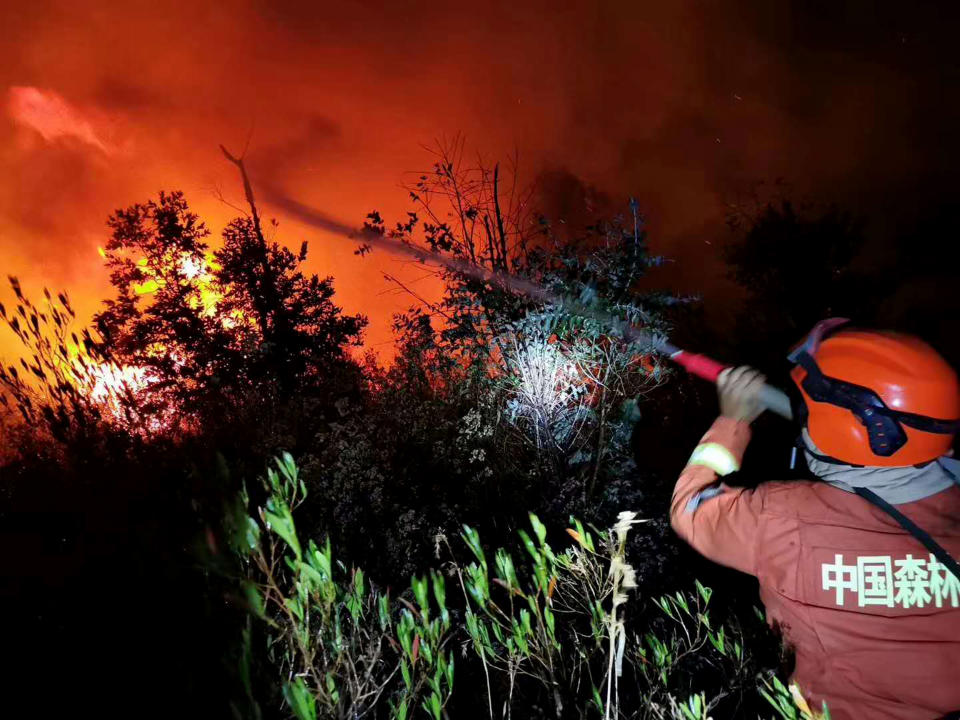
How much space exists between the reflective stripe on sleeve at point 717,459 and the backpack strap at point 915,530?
35 centimetres

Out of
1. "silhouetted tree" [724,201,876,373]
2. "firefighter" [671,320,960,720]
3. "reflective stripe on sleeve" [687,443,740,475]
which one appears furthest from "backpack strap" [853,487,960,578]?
"silhouetted tree" [724,201,876,373]

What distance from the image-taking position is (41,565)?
203 inches

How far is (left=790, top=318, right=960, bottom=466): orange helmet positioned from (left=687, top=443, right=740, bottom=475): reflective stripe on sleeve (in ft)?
0.89

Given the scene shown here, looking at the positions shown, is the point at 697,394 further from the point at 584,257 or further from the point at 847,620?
the point at 847,620

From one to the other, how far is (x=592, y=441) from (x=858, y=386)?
4.54 meters

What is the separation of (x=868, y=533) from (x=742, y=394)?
58 cm

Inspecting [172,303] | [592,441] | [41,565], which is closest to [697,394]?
[592,441]

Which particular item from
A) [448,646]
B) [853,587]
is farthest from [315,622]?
[853,587]

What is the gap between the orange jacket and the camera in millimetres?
1356

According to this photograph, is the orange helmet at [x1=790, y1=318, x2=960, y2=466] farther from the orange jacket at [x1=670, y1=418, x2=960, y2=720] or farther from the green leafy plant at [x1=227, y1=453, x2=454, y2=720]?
the green leafy plant at [x1=227, y1=453, x2=454, y2=720]

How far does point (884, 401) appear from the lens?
1.41 metres

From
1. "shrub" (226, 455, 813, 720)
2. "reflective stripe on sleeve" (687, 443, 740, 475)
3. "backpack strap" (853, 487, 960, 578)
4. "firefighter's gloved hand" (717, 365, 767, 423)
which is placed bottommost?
"shrub" (226, 455, 813, 720)

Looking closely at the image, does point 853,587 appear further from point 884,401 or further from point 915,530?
point 884,401

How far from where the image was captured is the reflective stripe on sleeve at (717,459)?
1677mm
